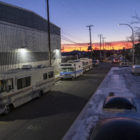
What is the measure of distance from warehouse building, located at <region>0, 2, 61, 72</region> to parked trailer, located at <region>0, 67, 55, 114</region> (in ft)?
23.2

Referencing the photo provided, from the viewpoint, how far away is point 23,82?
12578 mm

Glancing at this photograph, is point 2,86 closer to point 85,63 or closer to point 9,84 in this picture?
point 9,84

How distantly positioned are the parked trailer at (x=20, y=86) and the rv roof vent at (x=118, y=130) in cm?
714

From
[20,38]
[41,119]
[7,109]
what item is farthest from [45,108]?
[20,38]

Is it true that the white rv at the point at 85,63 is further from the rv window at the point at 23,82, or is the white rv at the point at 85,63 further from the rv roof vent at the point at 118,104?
the rv roof vent at the point at 118,104

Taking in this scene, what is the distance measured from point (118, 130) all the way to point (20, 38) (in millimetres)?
22646

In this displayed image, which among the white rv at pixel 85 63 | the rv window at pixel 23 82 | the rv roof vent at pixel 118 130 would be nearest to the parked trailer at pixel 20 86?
the rv window at pixel 23 82

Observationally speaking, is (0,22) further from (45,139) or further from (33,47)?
(45,139)

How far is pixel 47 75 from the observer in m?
17.0

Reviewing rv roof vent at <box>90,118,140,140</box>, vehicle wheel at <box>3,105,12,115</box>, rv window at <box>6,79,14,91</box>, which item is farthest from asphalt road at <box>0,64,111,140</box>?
rv roof vent at <box>90,118,140,140</box>

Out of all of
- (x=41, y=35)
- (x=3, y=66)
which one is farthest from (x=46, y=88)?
(x=41, y=35)

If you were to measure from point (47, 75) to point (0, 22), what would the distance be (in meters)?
9.26

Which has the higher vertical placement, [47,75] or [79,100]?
[47,75]

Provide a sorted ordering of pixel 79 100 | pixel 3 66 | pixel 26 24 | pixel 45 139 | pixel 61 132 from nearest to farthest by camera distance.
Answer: pixel 45 139, pixel 61 132, pixel 79 100, pixel 3 66, pixel 26 24
